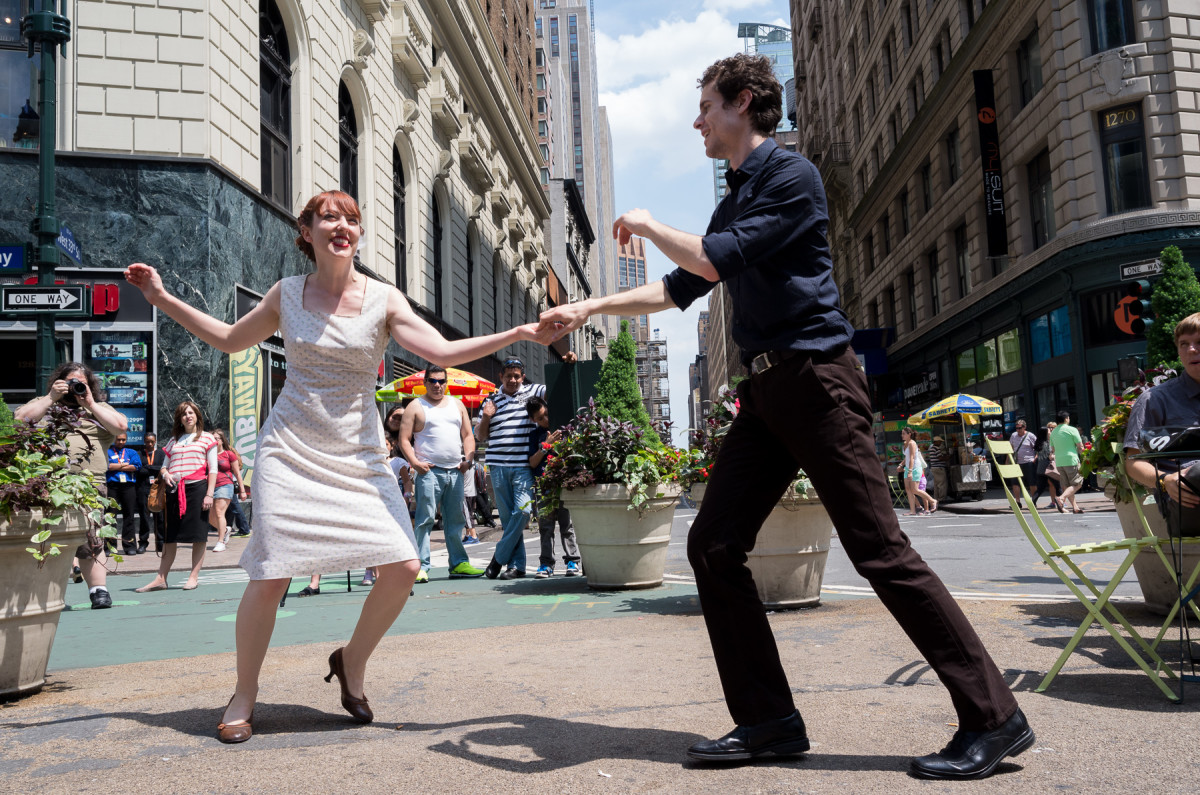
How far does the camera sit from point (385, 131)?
79.7 ft

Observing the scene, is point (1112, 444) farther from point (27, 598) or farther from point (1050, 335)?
point (1050, 335)

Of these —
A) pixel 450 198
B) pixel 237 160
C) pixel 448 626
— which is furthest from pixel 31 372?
pixel 450 198

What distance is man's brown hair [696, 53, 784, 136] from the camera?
3.29 m

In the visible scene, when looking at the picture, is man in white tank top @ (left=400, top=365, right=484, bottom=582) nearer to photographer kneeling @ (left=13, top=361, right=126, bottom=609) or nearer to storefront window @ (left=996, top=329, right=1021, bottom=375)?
photographer kneeling @ (left=13, top=361, right=126, bottom=609)

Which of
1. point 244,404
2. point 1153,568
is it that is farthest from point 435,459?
point 244,404

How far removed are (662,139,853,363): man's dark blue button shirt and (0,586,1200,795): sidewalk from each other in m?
1.32

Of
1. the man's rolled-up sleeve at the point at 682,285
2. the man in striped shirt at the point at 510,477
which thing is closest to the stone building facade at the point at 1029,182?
the man in striped shirt at the point at 510,477

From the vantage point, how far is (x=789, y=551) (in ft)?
19.9

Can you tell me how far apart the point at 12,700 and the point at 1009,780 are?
13.0ft

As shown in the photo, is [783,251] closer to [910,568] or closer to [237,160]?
[910,568]

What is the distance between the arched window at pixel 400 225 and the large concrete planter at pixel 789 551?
2118 centimetres

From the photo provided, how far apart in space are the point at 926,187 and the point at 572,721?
34.6 metres

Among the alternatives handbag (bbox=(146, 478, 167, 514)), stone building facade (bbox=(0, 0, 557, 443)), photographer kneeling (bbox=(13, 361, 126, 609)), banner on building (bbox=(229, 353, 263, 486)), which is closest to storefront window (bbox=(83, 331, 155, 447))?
stone building facade (bbox=(0, 0, 557, 443))

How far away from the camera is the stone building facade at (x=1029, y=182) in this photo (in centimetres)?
2103
